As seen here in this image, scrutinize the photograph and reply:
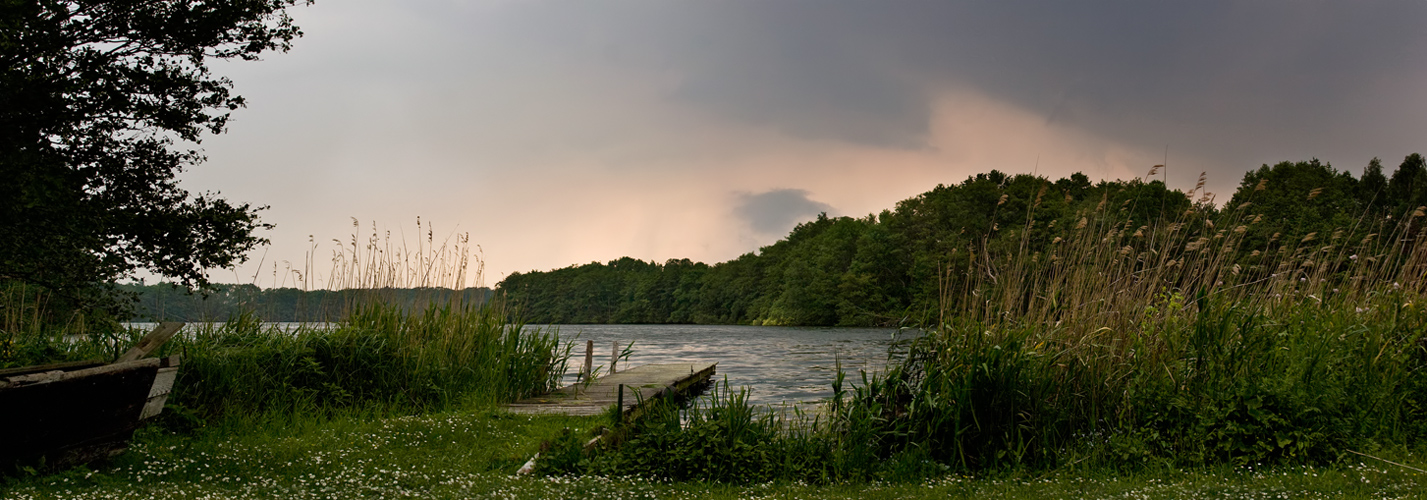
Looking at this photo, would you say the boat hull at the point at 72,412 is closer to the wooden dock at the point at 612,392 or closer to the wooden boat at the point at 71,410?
the wooden boat at the point at 71,410

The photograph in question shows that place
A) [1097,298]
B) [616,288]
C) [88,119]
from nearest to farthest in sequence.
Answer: [1097,298], [88,119], [616,288]

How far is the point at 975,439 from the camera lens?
25.4 ft

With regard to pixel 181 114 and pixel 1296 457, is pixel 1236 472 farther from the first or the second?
pixel 181 114

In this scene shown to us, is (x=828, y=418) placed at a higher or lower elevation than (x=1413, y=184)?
lower

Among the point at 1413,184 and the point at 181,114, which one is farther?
the point at 1413,184

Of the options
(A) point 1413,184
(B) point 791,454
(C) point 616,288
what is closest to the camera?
(B) point 791,454

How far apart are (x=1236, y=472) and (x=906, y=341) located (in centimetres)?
295

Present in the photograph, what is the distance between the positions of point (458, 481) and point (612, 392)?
765 centimetres

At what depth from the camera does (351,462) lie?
7.85 m

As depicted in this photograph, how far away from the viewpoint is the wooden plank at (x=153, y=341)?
27.0 ft

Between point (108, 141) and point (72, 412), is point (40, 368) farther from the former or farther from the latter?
point (108, 141)

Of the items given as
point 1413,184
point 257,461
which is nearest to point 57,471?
point 257,461

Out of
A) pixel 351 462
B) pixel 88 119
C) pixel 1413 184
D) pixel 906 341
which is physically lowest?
pixel 351 462

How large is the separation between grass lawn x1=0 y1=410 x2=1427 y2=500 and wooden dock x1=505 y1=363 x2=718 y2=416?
4.77 ft
